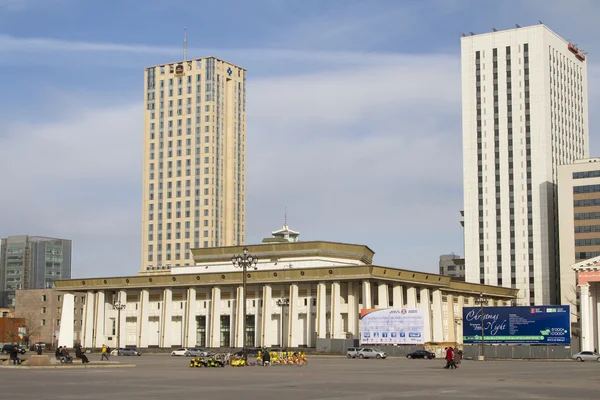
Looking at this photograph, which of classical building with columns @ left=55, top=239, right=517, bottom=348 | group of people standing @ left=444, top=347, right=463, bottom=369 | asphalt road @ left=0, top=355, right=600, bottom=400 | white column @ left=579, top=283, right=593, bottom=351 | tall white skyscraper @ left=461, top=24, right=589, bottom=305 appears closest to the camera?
asphalt road @ left=0, top=355, right=600, bottom=400

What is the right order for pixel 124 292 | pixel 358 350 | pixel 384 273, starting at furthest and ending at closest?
pixel 124 292 → pixel 384 273 → pixel 358 350

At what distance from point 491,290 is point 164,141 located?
83.6 meters

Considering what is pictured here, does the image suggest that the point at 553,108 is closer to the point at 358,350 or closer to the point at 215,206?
the point at 215,206

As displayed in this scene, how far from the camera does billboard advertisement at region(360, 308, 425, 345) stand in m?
98.7

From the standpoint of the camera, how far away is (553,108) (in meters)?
168

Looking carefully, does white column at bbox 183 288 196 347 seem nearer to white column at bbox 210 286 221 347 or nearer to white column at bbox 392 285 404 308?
white column at bbox 210 286 221 347

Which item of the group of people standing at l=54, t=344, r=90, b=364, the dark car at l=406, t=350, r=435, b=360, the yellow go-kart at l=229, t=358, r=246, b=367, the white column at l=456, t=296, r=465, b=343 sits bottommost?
the dark car at l=406, t=350, r=435, b=360

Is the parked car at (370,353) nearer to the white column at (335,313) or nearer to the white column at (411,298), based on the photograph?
the white column at (335,313)

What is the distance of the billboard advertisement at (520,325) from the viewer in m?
94.9

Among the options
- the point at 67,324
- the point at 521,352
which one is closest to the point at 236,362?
the point at 521,352

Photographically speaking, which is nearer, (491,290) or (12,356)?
(12,356)

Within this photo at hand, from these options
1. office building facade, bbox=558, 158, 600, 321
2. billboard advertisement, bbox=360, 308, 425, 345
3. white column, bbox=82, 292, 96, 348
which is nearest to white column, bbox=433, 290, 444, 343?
billboard advertisement, bbox=360, 308, 425, 345

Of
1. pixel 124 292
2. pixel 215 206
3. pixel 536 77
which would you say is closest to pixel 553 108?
pixel 536 77

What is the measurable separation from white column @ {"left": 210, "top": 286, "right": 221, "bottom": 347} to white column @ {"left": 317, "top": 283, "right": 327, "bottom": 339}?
1644 centimetres
